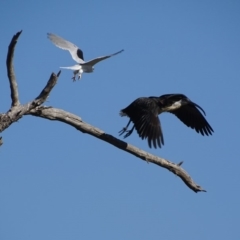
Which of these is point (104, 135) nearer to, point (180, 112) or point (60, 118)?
point (60, 118)

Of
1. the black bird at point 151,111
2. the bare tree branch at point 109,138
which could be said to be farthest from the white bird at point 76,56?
the bare tree branch at point 109,138

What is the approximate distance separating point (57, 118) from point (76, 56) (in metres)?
3.66

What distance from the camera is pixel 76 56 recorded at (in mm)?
13523

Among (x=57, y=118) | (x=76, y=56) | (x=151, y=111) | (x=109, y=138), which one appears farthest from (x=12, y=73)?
(x=76, y=56)

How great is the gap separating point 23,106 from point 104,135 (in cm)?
145

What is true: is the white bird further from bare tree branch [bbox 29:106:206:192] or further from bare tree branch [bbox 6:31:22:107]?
bare tree branch [bbox 6:31:22:107]

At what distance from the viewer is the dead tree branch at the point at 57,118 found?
9.17m

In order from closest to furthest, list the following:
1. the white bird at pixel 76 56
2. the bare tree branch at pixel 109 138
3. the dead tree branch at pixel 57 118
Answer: the dead tree branch at pixel 57 118 → the bare tree branch at pixel 109 138 → the white bird at pixel 76 56

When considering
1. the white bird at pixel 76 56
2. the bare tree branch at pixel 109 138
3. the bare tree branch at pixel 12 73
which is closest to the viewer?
the bare tree branch at pixel 12 73

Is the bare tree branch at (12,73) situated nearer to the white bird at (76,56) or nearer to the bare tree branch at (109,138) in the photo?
the bare tree branch at (109,138)

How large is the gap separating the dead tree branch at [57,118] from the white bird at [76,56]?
77.7 inches

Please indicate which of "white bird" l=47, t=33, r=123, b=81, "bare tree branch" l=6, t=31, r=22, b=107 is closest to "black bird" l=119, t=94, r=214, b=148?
"white bird" l=47, t=33, r=123, b=81

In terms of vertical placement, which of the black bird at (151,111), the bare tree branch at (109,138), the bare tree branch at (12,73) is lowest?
the bare tree branch at (12,73)

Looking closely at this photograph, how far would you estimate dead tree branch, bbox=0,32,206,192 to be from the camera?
9171mm
